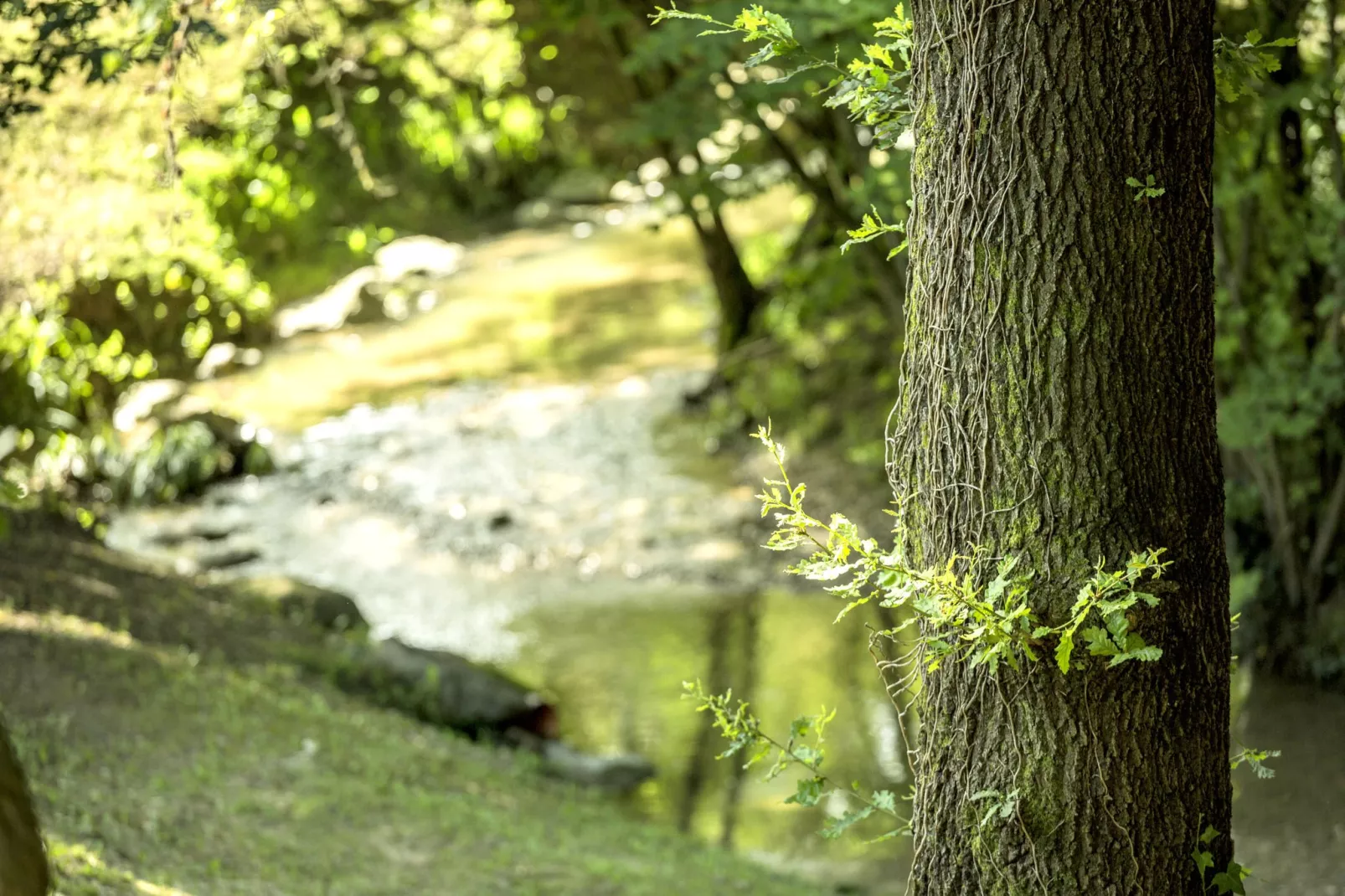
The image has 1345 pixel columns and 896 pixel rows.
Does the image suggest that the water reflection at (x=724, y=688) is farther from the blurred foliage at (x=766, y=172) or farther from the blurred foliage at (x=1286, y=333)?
the blurred foliage at (x=1286, y=333)

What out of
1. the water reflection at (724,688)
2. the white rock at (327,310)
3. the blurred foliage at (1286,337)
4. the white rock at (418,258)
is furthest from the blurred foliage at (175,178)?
the blurred foliage at (1286,337)

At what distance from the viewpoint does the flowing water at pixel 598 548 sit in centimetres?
718

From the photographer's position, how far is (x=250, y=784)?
556 cm

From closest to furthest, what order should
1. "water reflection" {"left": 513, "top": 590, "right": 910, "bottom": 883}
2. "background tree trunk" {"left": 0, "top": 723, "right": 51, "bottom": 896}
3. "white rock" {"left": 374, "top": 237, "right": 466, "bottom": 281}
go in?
"background tree trunk" {"left": 0, "top": 723, "right": 51, "bottom": 896} → "water reflection" {"left": 513, "top": 590, "right": 910, "bottom": 883} → "white rock" {"left": 374, "top": 237, "right": 466, "bottom": 281}

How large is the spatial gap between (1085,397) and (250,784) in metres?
4.22

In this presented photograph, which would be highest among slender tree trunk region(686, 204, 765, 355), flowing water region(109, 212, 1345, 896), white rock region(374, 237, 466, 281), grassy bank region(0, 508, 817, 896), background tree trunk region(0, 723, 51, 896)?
background tree trunk region(0, 723, 51, 896)

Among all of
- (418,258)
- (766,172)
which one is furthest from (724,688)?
(418,258)

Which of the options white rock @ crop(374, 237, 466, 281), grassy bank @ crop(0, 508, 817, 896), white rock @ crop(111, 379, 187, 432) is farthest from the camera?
white rock @ crop(374, 237, 466, 281)

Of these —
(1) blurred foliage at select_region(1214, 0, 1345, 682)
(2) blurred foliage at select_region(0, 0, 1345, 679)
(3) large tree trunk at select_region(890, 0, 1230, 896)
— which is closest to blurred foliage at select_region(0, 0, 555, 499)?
(2) blurred foliage at select_region(0, 0, 1345, 679)

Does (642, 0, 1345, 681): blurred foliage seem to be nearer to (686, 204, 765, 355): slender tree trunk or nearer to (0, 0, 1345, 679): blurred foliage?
(0, 0, 1345, 679): blurred foliage

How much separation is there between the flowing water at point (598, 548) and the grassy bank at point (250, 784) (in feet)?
3.29

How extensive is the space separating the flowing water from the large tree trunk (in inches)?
74.4

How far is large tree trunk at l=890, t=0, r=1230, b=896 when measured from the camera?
247 cm

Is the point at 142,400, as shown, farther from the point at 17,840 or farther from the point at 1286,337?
the point at 17,840
